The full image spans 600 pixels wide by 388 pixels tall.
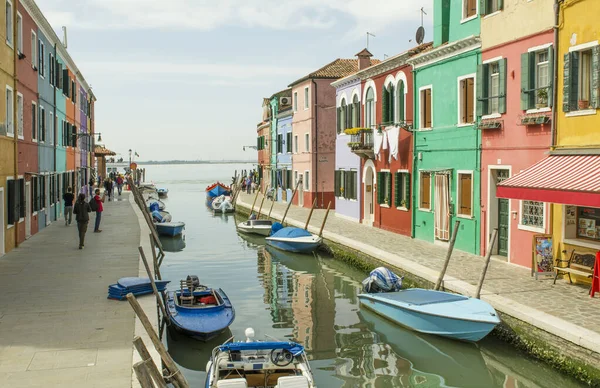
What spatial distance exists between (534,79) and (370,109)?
11977 millimetres

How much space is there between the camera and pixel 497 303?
12.3m

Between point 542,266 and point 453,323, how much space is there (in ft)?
11.8

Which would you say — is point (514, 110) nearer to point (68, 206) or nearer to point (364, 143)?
point (364, 143)

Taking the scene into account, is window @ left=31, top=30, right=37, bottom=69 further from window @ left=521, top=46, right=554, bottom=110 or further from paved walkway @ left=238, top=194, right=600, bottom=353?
window @ left=521, top=46, right=554, bottom=110

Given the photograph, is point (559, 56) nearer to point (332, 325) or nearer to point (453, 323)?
point (453, 323)

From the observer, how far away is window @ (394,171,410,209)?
919 inches

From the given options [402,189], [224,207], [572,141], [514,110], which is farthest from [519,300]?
[224,207]

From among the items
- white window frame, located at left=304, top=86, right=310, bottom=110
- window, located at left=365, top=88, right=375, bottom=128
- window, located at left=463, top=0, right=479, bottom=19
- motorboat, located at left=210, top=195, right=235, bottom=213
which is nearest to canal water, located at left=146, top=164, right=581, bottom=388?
window, located at left=365, top=88, right=375, bottom=128

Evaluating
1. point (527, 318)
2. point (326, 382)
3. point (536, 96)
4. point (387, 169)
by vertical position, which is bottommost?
point (326, 382)

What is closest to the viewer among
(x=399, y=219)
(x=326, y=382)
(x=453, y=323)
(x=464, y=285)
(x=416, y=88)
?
(x=326, y=382)

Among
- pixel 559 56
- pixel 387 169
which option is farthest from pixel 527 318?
pixel 387 169

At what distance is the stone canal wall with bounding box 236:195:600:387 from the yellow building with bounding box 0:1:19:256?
10598mm

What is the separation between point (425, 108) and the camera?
22047mm

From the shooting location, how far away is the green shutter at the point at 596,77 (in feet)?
43.2
